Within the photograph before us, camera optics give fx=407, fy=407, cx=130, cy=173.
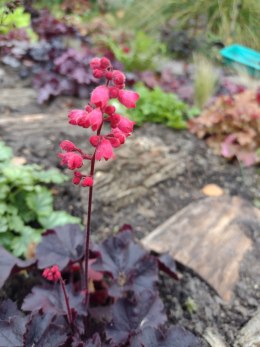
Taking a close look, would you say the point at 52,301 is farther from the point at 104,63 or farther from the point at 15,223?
the point at 104,63

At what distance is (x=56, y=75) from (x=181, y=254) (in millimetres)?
2175

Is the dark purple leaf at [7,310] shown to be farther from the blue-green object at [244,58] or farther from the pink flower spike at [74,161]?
the blue-green object at [244,58]

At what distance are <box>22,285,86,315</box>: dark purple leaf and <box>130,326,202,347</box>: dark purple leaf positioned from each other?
0.90 ft

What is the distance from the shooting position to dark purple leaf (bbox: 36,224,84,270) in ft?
5.58

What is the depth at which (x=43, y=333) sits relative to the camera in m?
1.33

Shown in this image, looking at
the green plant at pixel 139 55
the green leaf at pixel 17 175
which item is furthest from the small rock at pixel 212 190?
the green plant at pixel 139 55

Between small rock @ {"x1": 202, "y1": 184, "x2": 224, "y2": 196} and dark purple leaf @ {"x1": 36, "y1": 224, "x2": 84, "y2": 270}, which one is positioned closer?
→ dark purple leaf @ {"x1": 36, "y1": 224, "x2": 84, "y2": 270}

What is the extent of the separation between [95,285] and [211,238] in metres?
0.78

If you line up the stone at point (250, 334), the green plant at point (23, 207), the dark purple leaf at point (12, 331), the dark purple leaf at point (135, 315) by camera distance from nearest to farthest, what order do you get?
the dark purple leaf at point (12, 331) → the dark purple leaf at point (135, 315) → the stone at point (250, 334) → the green plant at point (23, 207)

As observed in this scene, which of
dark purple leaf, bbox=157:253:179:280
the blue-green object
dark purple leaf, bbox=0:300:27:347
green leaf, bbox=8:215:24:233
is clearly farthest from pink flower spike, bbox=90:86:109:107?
the blue-green object

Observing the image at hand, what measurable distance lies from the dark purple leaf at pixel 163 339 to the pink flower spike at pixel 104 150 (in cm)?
64

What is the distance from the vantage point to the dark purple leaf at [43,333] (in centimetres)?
131

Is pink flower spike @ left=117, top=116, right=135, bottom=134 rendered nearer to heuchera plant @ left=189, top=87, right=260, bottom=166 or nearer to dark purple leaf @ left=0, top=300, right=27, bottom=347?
dark purple leaf @ left=0, top=300, right=27, bottom=347

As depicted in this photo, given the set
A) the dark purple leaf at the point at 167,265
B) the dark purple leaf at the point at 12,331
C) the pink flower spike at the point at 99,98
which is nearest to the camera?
the pink flower spike at the point at 99,98
